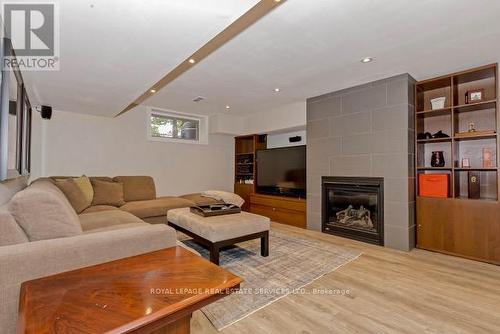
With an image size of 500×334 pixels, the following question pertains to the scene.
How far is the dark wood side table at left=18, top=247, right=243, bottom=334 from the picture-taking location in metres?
0.74

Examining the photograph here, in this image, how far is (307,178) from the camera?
13.8 feet

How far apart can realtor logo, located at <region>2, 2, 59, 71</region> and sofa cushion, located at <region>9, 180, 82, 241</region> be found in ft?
3.67

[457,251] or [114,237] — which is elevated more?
[114,237]

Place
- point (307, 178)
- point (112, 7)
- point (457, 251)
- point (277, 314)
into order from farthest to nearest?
point (307, 178) < point (457, 251) < point (277, 314) < point (112, 7)

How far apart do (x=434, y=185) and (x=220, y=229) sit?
278cm

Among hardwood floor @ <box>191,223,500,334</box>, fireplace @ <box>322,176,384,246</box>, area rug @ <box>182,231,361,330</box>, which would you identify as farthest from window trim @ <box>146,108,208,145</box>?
hardwood floor @ <box>191,223,500,334</box>

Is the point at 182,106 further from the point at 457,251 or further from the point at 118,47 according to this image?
the point at 457,251

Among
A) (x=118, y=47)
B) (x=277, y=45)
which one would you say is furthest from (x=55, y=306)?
(x=277, y=45)

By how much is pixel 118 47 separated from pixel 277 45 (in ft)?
4.66

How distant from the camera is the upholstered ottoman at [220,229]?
7.94 ft

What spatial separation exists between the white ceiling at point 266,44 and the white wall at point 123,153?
59 centimetres

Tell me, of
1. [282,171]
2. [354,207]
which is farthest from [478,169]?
[282,171]

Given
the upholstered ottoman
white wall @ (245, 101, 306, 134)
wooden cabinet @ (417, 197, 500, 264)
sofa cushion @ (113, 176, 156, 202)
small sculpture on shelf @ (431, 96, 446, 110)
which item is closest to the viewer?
the upholstered ottoman

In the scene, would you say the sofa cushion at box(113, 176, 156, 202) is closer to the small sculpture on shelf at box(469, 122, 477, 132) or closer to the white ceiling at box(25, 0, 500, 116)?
the white ceiling at box(25, 0, 500, 116)
